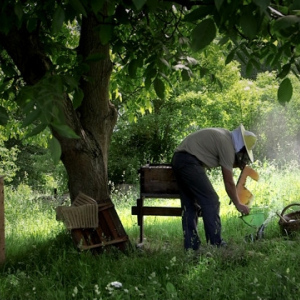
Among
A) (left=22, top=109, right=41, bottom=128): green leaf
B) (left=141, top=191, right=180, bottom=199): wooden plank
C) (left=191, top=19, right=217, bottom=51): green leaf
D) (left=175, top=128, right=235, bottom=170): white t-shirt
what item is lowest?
(left=141, top=191, right=180, bottom=199): wooden plank

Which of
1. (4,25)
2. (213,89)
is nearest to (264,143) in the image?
(213,89)

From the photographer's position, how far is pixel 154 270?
4.90 metres

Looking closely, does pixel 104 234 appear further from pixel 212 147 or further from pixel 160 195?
pixel 212 147

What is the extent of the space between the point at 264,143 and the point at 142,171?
1471 cm

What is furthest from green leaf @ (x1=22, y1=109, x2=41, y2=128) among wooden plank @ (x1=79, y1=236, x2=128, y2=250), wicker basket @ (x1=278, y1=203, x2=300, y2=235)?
wicker basket @ (x1=278, y1=203, x2=300, y2=235)

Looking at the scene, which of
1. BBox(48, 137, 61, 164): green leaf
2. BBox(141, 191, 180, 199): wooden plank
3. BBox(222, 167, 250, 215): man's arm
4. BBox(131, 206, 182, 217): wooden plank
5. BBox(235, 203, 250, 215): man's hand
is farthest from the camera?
BBox(131, 206, 182, 217): wooden plank

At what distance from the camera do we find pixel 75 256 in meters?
5.52

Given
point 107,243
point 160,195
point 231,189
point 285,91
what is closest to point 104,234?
point 107,243

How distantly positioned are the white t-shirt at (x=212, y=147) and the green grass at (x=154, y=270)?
2.99 feet

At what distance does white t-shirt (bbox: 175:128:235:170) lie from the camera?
230 inches

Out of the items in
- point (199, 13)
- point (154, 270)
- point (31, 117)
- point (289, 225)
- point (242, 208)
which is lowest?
point (154, 270)

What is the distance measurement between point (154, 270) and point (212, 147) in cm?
170

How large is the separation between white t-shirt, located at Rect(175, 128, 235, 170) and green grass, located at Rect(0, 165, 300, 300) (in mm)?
910

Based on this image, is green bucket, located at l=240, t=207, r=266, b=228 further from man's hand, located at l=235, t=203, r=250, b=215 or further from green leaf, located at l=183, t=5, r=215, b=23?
green leaf, located at l=183, t=5, r=215, b=23
